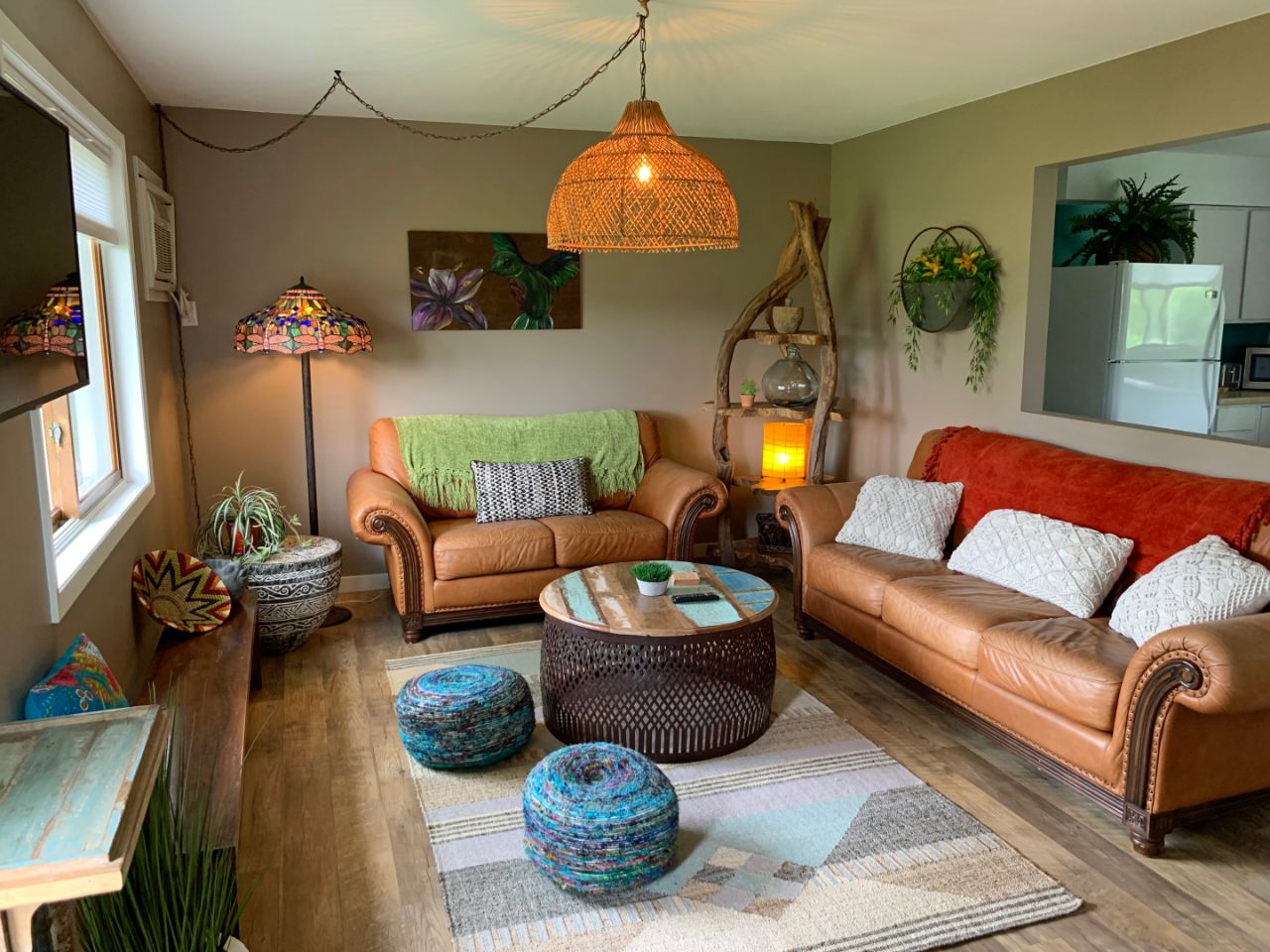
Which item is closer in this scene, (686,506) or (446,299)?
(686,506)

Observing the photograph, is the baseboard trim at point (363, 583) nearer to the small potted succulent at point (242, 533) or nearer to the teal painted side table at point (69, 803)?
the small potted succulent at point (242, 533)

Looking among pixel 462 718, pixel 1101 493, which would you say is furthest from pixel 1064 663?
pixel 462 718

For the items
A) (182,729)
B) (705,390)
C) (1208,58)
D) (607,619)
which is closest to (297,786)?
(182,729)

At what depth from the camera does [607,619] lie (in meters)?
3.10

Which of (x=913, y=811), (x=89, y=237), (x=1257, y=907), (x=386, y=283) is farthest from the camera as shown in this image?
(x=386, y=283)

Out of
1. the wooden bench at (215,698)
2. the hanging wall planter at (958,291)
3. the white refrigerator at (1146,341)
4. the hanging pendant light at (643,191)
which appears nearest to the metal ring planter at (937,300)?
the hanging wall planter at (958,291)

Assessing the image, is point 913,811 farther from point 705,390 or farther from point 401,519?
point 705,390

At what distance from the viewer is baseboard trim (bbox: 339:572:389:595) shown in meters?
4.96

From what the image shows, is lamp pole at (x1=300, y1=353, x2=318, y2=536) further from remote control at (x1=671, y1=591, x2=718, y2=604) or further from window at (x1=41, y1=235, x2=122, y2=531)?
remote control at (x1=671, y1=591, x2=718, y2=604)

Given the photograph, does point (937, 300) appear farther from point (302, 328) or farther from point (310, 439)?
point (310, 439)

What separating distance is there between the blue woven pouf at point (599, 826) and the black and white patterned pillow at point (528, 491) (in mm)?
2223

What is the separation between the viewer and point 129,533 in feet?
10.6

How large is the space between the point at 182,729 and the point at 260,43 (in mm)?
2313

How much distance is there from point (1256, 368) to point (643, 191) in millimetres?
3983
